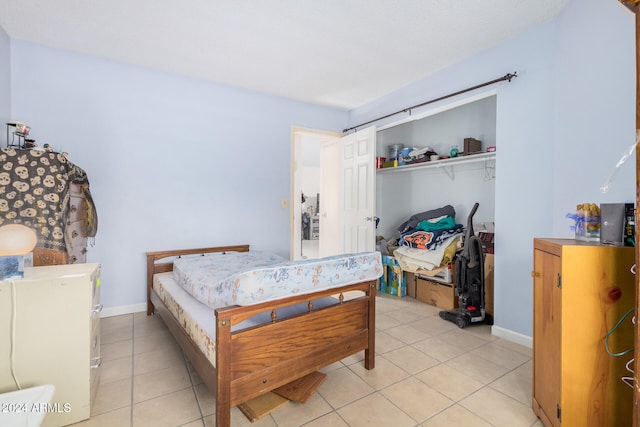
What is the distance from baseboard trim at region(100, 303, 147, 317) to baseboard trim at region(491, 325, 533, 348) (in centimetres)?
344

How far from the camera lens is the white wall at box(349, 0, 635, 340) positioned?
1.58 metres

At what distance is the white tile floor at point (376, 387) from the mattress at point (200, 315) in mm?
345

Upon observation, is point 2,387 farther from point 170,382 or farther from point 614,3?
point 614,3

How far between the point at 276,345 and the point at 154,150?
2573 mm

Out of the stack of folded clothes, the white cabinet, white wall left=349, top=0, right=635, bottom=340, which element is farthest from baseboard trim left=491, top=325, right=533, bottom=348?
the white cabinet

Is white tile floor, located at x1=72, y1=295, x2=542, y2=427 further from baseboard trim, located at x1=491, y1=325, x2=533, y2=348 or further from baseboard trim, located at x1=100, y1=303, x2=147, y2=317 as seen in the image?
baseboard trim, located at x1=100, y1=303, x2=147, y2=317

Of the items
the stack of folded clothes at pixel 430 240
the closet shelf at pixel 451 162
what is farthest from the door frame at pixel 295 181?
the stack of folded clothes at pixel 430 240

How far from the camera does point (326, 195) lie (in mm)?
4676

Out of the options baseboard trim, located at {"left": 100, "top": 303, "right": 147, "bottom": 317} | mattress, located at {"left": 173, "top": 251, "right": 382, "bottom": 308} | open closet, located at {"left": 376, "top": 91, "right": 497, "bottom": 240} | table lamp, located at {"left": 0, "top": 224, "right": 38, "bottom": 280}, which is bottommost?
baseboard trim, located at {"left": 100, "top": 303, "right": 147, "bottom": 317}

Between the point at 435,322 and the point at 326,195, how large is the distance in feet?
8.21

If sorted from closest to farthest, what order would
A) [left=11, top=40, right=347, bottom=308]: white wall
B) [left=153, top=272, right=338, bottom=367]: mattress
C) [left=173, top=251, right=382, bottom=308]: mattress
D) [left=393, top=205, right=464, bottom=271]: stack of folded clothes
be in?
[left=173, top=251, right=382, bottom=308]: mattress
[left=153, top=272, right=338, bottom=367]: mattress
[left=11, top=40, right=347, bottom=308]: white wall
[left=393, top=205, right=464, bottom=271]: stack of folded clothes

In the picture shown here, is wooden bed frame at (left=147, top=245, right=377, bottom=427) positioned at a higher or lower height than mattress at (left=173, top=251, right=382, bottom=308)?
lower

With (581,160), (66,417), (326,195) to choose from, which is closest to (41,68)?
(66,417)

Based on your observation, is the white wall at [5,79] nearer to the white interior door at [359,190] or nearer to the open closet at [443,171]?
the white interior door at [359,190]
